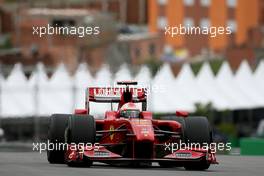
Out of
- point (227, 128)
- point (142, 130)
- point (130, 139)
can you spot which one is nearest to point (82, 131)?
point (130, 139)

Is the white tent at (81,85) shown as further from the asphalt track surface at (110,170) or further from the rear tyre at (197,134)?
the rear tyre at (197,134)

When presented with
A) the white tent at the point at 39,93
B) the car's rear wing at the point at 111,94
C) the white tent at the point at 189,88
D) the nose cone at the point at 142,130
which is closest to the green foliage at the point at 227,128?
the white tent at the point at 189,88

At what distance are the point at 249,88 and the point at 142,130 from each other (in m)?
40.1

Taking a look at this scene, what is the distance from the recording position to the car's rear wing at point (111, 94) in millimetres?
27469

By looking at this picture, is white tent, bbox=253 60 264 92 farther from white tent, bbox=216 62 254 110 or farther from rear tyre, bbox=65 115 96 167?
rear tyre, bbox=65 115 96 167

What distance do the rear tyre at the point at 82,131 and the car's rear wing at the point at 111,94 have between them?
282 cm

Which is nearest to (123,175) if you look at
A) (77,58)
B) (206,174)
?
(206,174)

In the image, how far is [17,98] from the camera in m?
60.9

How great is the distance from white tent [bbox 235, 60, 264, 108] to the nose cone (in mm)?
39105

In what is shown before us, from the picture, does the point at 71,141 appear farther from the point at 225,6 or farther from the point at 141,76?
the point at 225,6

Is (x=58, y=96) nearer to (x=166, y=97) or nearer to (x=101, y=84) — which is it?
(x=101, y=84)

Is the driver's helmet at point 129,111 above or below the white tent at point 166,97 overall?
below

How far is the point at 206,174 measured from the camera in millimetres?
22969

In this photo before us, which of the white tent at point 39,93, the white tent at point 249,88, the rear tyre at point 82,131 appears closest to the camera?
the rear tyre at point 82,131
